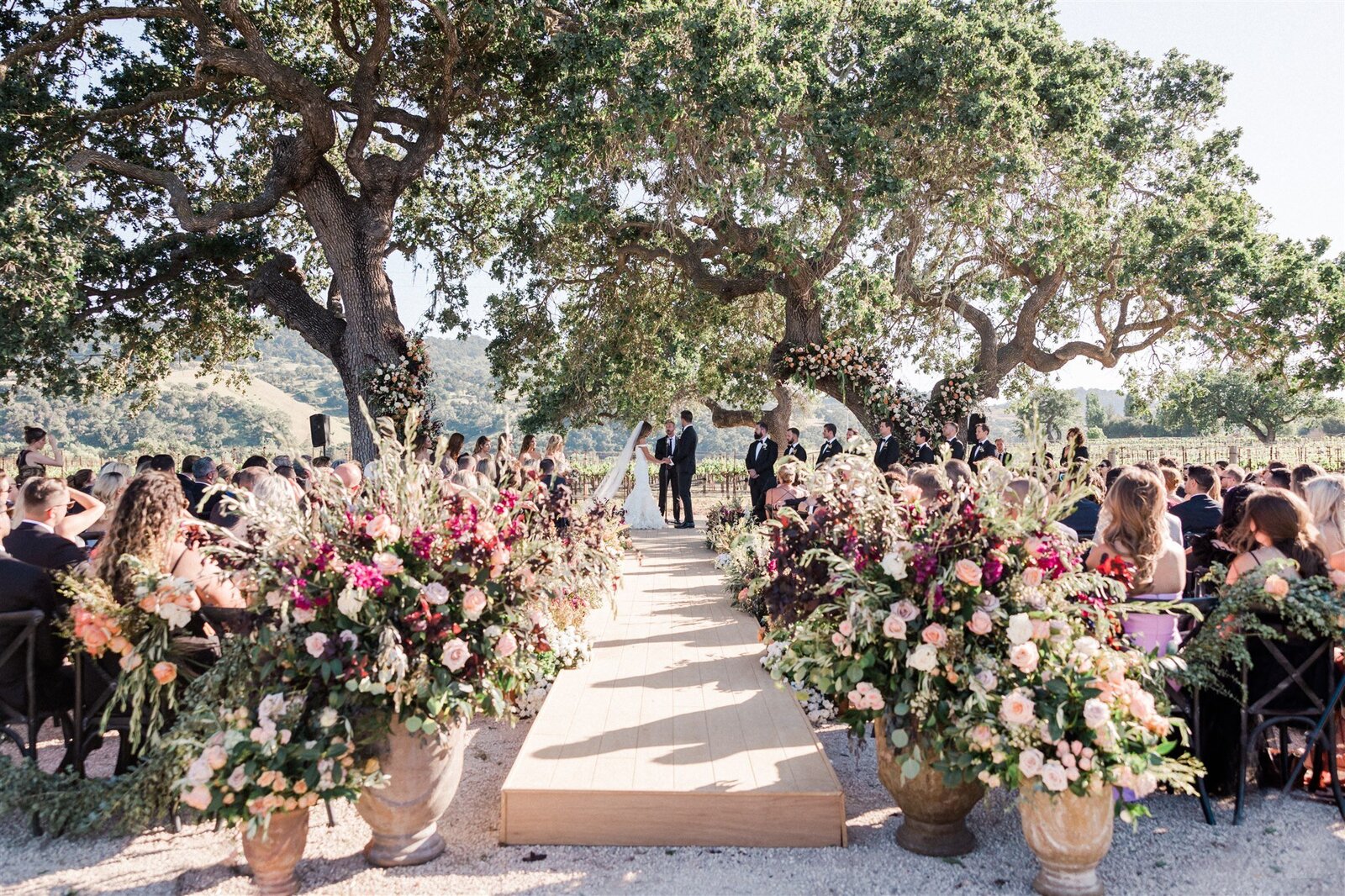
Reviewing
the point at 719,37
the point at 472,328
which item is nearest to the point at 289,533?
the point at 719,37

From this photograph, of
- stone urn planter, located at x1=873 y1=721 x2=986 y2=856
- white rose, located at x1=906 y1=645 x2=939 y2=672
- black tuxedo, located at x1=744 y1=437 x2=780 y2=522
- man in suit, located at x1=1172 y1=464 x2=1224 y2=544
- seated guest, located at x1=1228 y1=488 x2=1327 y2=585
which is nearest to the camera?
white rose, located at x1=906 y1=645 x2=939 y2=672

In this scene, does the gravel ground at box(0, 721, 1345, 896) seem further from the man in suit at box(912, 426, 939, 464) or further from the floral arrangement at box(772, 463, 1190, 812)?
the man in suit at box(912, 426, 939, 464)

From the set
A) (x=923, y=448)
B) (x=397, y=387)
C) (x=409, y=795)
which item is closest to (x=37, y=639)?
(x=409, y=795)

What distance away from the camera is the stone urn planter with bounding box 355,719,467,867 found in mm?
3830

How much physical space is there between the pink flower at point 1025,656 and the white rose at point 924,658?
29cm

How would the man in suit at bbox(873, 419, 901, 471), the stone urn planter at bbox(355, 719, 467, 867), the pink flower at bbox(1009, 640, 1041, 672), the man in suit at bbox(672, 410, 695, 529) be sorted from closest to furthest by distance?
the pink flower at bbox(1009, 640, 1041, 672) → the stone urn planter at bbox(355, 719, 467, 867) → the man in suit at bbox(873, 419, 901, 471) → the man in suit at bbox(672, 410, 695, 529)

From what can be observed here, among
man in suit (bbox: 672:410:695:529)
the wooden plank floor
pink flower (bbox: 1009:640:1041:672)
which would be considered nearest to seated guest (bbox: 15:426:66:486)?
the wooden plank floor

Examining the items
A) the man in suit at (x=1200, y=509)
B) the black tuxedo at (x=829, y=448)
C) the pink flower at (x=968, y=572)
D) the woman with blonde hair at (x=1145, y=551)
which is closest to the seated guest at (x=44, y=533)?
the pink flower at (x=968, y=572)

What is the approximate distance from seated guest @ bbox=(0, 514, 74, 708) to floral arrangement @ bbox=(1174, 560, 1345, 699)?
5.46 metres

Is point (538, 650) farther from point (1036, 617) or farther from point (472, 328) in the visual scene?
point (472, 328)

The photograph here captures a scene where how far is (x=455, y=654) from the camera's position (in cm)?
360

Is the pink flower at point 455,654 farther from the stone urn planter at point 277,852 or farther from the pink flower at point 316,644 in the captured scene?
the stone urn planter at point 277,852

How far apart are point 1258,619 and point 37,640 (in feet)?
19.2

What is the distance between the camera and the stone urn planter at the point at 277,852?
3.57 metres
